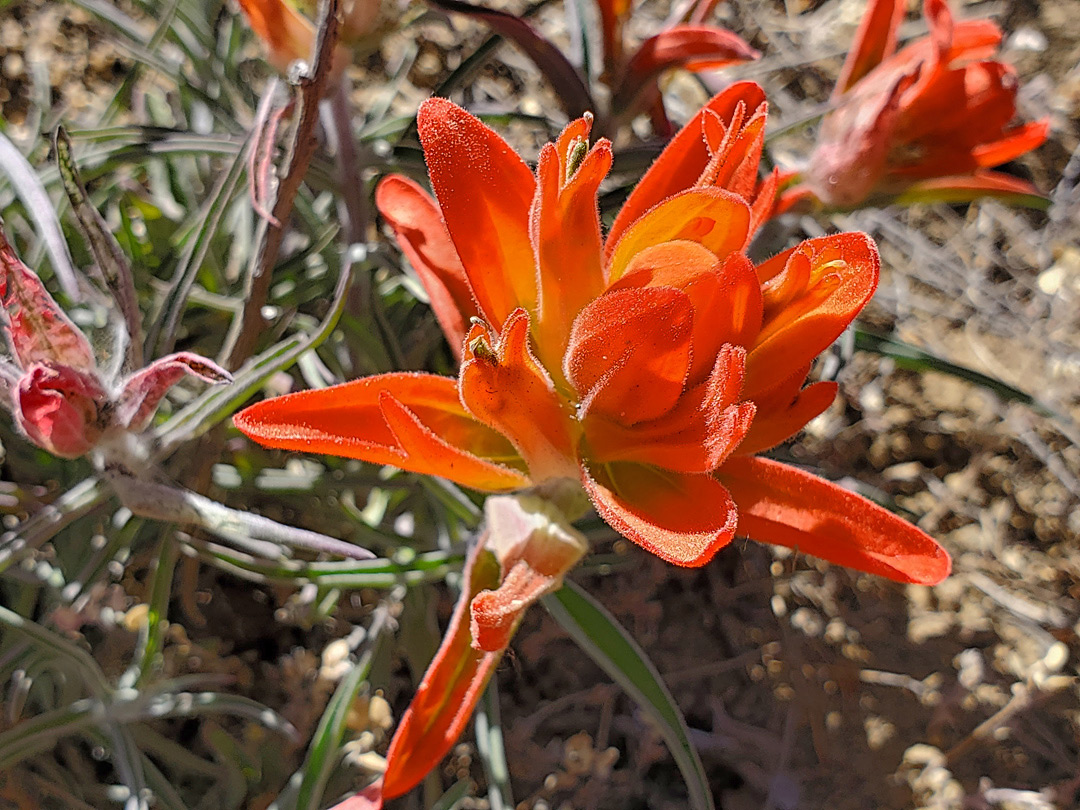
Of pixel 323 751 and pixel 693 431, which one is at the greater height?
pixel 693 431

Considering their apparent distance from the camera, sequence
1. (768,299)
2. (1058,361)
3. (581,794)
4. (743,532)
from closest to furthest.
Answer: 1. (768,299)
2. (743,532)
3. (581,794)
4. (1058,361)

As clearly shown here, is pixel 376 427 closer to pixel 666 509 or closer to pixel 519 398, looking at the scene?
pixel 519 398

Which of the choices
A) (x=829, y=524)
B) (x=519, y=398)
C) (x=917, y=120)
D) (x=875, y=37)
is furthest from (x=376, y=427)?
(x=875, y=37)

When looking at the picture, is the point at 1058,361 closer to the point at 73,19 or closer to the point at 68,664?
the point at 68,664

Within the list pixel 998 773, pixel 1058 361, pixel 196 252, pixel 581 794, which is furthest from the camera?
pixel 1058 361

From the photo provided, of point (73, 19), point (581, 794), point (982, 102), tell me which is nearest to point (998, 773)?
point (581, 794)

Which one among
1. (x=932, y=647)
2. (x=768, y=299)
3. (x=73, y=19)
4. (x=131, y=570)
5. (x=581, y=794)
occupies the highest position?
(x=73, y=19)
